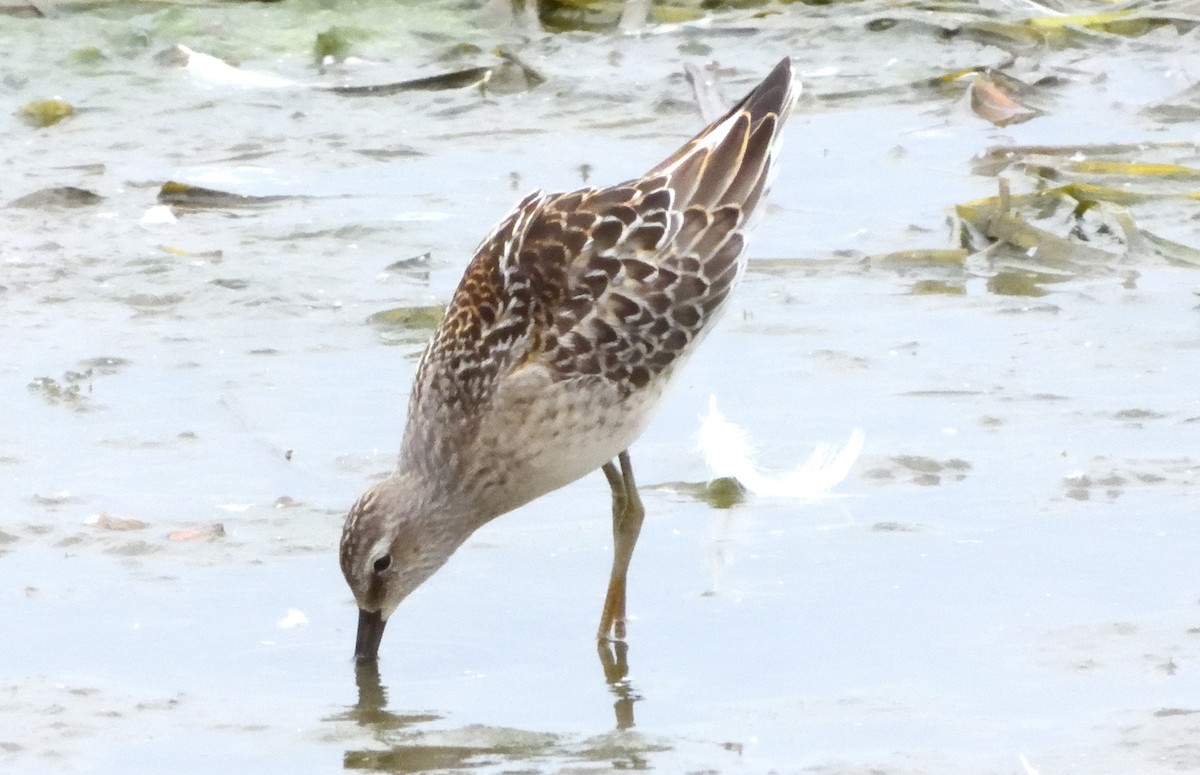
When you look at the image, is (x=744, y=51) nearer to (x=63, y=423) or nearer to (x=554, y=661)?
(x=63, y=423)

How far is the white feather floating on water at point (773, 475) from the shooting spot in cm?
663

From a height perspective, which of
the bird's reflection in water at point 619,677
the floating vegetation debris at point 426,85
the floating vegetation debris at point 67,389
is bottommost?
the floating vegetation debris at point 426,85

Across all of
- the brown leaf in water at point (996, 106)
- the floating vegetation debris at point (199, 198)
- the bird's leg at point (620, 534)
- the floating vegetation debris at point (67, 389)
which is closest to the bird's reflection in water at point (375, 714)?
the bird's leg at point (620, 534)

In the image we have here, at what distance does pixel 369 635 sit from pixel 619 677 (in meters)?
0.71

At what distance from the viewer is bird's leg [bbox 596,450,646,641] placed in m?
5.74

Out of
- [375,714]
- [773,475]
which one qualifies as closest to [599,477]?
[773,475]

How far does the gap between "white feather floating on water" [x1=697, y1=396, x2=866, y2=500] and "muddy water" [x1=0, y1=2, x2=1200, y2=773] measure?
0.30 ft

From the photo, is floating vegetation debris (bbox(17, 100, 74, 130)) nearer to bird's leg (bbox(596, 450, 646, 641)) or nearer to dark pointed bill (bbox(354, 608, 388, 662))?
bird's leg (bbox(596, 450, 646, 641))

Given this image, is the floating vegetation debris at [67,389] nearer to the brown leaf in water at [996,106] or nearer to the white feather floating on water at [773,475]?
the white feather floating on water at [773,475]

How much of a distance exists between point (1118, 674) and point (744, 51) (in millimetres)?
8404

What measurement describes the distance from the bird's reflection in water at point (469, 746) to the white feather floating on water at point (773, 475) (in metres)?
1.51

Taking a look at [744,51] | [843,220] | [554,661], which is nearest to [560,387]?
[554,661]

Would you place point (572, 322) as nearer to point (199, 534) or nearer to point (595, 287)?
point (595, 287)

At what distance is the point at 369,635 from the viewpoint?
221 inches
